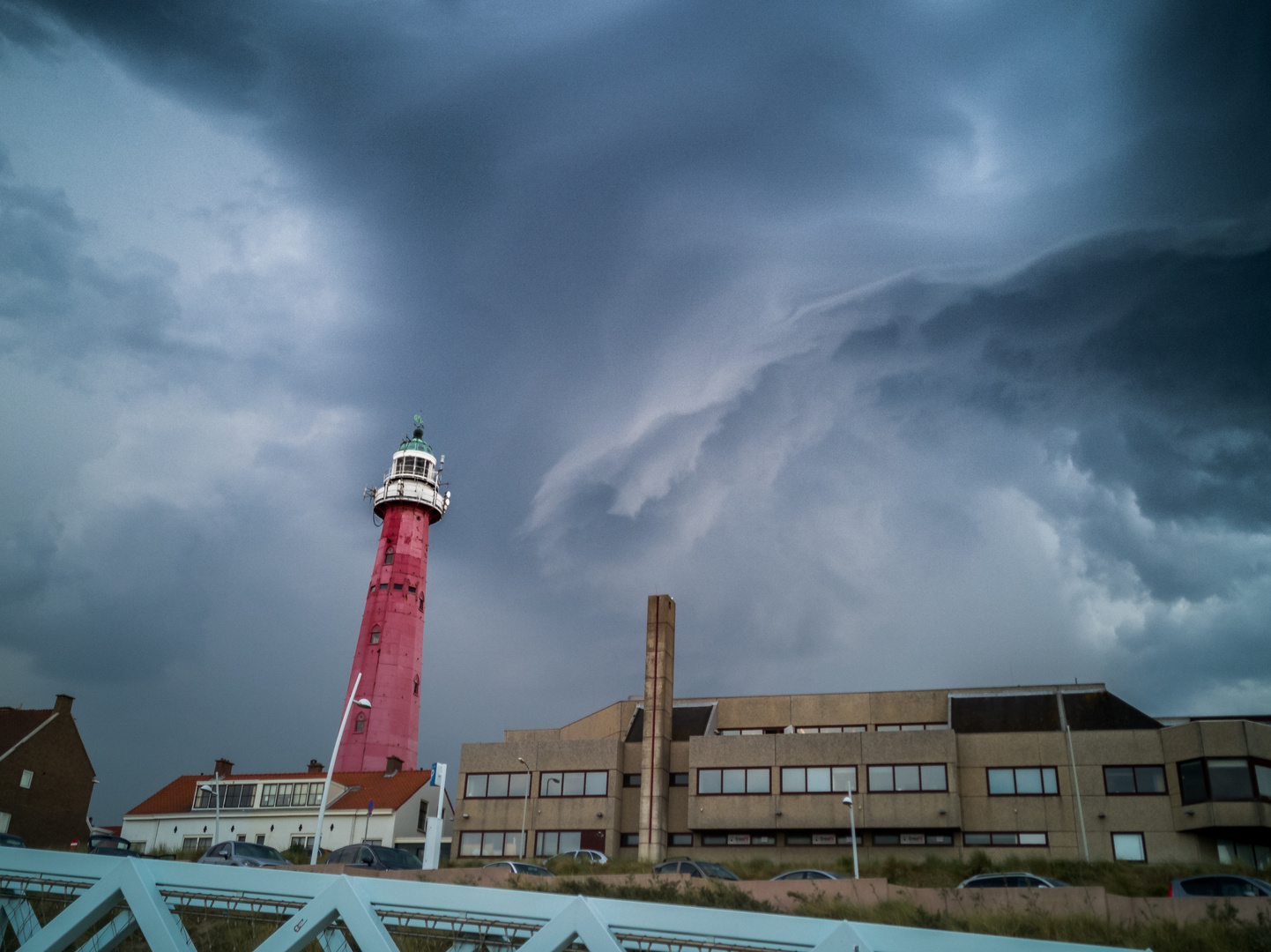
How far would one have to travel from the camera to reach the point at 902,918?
16484mm

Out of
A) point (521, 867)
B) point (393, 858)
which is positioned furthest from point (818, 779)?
point (393, 858)

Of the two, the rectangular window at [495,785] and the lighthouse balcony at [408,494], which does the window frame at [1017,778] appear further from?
the lighthouse balcony at [408,494]

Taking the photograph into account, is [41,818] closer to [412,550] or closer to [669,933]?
[412,550]

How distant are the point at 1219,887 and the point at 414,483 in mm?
→ 50820

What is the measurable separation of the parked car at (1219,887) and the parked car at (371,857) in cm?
1881

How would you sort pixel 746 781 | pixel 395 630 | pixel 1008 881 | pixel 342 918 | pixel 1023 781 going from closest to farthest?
pixel 342 918
pixel 1008 881
pixel 1023 781
pixel 746 781
pixel 395 630

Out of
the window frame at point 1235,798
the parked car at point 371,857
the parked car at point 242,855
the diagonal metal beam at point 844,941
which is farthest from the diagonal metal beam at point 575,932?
the window frame at point 1235,798

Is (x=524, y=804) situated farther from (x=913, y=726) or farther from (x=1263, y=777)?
(x=1263, y=777)

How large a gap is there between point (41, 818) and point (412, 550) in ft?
78.2

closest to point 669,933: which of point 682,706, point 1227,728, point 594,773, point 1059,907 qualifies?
point 1059,907

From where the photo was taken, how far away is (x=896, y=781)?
42.8 meters

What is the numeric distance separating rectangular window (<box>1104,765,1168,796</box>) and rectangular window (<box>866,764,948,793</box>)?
653 cm

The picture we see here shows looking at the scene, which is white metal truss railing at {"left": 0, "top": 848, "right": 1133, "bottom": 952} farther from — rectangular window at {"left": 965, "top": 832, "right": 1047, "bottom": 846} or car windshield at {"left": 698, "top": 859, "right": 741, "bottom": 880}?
rectangular window at {"left": 965, "top": 832, "right": 1047, "bottom": 846}

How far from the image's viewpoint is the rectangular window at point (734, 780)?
4475cm
